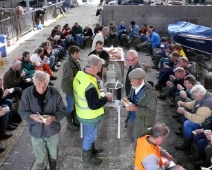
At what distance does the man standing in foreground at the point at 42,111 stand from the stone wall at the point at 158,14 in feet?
43.6

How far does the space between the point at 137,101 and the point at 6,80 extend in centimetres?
350

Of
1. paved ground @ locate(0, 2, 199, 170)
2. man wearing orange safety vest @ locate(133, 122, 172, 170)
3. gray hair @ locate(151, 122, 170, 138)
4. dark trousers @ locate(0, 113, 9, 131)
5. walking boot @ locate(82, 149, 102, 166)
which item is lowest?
paved ground @ locate(0, 2, 199, 170)

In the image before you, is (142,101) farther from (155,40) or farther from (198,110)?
(155,40)

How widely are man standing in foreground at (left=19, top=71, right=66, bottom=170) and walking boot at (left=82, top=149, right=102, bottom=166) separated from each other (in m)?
0.69

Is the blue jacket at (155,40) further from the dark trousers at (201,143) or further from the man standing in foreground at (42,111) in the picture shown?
the man standing in foreground at (42,111)

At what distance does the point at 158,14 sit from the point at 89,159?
13305mm

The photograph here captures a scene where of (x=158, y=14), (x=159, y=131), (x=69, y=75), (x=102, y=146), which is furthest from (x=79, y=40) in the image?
(x=159, y=131)

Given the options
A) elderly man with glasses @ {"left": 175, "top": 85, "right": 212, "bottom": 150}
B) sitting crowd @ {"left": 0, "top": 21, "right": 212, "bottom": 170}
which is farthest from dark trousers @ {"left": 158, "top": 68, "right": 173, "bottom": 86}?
elderly man with glasses @ {"left": 175, "top": 85, "right": 212, "bottom": 150}

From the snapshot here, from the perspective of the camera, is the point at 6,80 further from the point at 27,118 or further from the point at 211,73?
the point at 211,73

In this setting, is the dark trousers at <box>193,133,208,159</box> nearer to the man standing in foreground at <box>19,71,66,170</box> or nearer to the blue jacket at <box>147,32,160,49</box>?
the man standing in foreground at <box>19,71,66,170</box>

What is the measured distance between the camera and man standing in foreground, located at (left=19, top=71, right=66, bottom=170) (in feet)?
11.9

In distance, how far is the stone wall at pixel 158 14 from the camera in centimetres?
1612

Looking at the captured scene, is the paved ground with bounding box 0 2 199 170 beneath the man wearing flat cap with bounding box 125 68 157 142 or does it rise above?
beneath

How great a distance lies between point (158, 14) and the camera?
16297 millimetres
